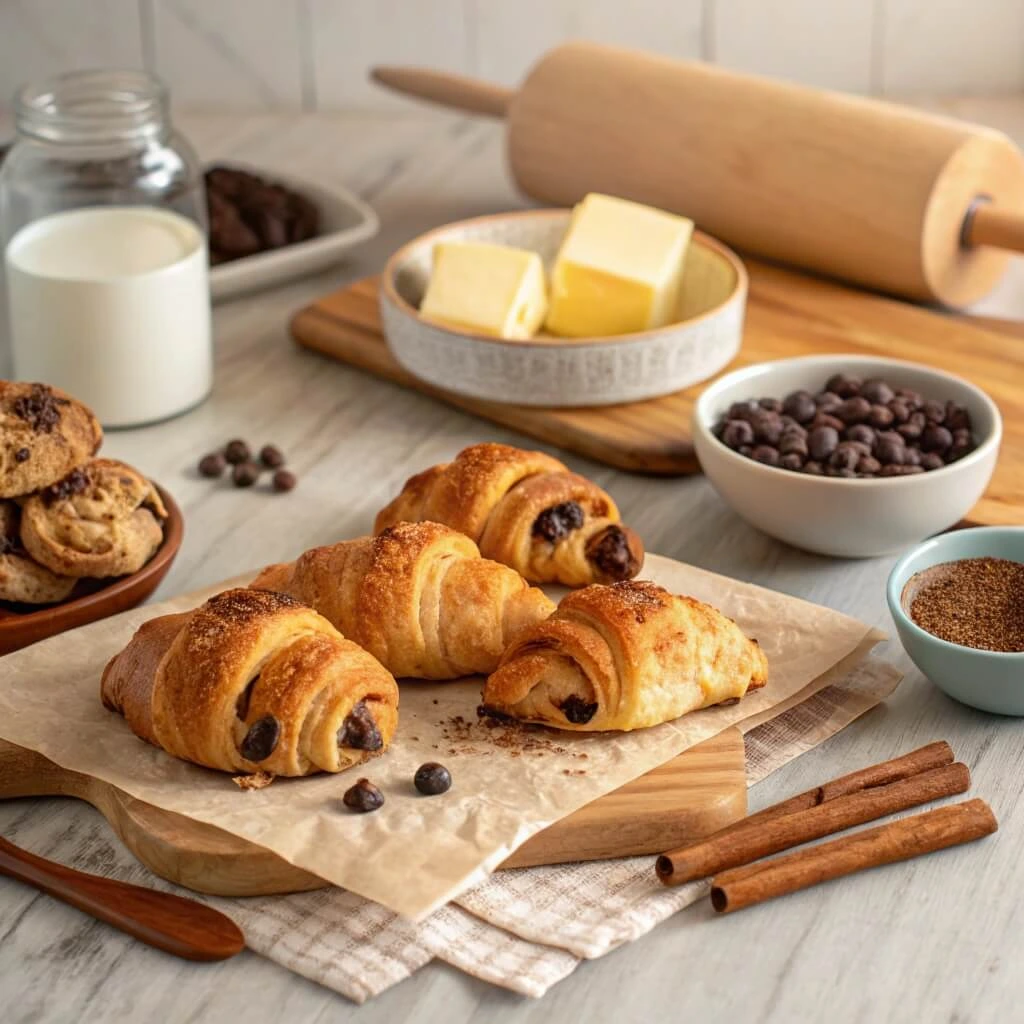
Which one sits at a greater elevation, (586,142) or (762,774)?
(586,142)

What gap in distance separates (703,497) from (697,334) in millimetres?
216

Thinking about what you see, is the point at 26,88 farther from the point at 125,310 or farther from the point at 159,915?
the point at 159,915

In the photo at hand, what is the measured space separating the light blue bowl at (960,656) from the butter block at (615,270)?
61 cm

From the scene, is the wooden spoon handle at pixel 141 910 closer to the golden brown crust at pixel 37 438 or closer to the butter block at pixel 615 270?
the golden brown crust at pixel 37 438

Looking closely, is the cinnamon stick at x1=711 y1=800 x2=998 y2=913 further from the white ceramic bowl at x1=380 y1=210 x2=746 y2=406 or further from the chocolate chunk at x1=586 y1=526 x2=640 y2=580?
the white ceramic bowl at x1=380 y1=210 x2=746 y2=406

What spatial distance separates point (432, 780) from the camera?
1177 mm

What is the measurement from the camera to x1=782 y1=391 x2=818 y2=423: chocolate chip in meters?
1.63

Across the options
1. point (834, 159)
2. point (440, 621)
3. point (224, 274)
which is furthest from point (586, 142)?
point (440, 621)

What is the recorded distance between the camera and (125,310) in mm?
1788

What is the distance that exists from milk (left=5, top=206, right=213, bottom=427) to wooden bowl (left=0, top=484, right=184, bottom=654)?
15.1 inches

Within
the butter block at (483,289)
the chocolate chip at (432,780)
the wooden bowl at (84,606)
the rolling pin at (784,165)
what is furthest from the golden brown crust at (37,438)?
the rolling pin at (784,165)

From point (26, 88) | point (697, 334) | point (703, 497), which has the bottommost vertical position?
point (703, 497)

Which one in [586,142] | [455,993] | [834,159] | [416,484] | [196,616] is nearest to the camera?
[455,993]

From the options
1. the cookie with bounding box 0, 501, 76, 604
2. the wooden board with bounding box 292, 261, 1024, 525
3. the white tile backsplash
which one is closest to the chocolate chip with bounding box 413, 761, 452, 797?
the cookie with bounding box 0, 501, 76, 604
